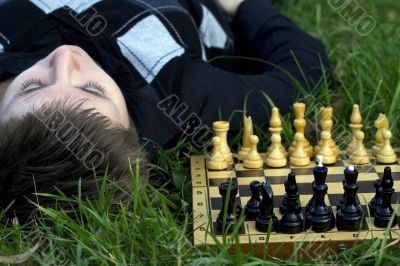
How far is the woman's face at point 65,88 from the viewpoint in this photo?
2.00 m

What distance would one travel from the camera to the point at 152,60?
2438 mm

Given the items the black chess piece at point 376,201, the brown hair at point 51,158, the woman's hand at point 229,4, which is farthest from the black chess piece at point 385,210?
the woman's hand at point 229,4

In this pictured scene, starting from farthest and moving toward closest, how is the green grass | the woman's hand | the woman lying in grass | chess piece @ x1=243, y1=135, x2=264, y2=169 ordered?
the woman's hand, chess piece @ x1=243, y1=135, x2=264, y2=169, the woman lying in grass, the green grass

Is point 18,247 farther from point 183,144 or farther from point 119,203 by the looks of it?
point 183,144

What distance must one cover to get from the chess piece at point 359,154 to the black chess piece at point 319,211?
46 centimetres

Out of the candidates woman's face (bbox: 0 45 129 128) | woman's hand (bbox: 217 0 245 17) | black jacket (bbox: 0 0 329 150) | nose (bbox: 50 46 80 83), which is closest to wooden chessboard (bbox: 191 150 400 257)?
black jacket (bbox: 0 0 329 150)

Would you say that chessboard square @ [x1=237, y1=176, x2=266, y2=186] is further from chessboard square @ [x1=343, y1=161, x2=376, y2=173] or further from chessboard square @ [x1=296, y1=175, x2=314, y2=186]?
chessboard square @ [x1=343, y1=161, x2=376, y2=173]

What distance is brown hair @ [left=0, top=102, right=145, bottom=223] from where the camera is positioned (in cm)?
183

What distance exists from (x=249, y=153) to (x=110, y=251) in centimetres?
71

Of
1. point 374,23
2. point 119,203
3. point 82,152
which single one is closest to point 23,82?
point 82,152

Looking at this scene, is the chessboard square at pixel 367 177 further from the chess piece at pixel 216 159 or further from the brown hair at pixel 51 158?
the brown hair at pixel 51 158

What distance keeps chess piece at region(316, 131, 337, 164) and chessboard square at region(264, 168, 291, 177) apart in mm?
127

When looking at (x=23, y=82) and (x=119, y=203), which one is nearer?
(x=119, y=203)

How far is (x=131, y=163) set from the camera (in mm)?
1965
